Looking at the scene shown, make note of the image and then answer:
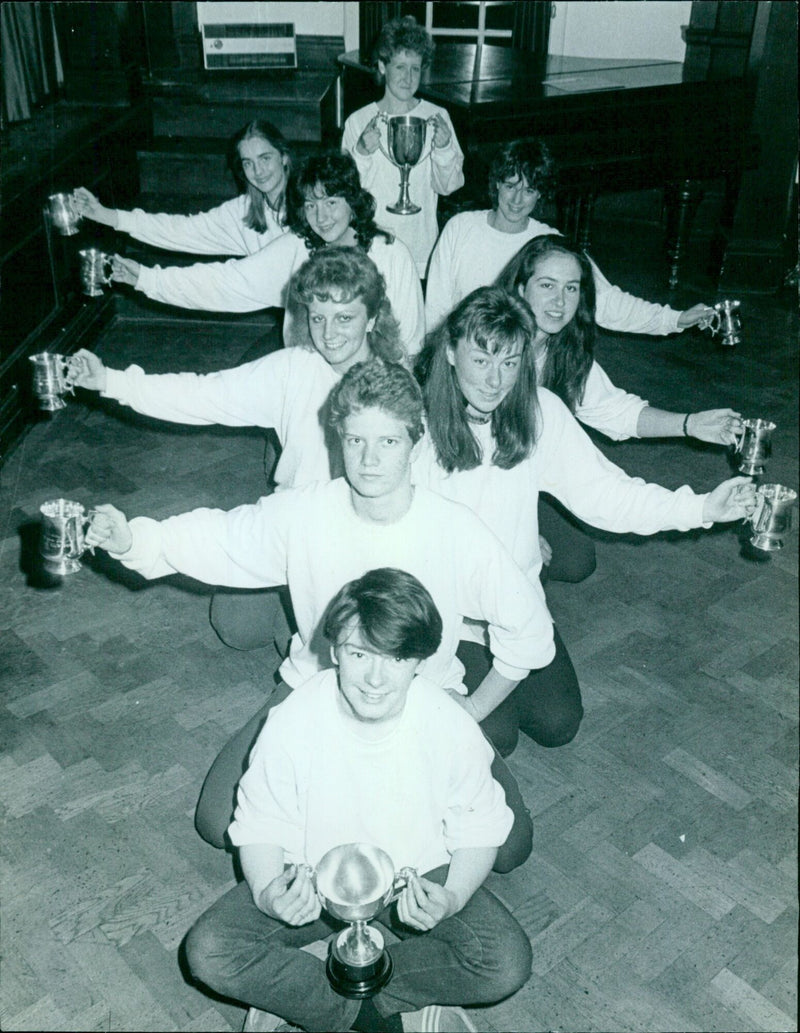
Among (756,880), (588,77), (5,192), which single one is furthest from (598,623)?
(588,77)

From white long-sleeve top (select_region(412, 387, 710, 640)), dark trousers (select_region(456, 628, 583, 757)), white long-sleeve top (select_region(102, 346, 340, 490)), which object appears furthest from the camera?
white long-sleeve top (select_region(102, 346, 340, 490))

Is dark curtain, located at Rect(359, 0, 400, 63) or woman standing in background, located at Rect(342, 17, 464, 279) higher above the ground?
dark curtain, located at Rect(359, 0, 400, 63)

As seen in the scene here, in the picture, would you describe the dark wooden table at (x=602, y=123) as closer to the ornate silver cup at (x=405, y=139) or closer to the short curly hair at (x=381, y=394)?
the ornate silver cup at (x=405, y=139)

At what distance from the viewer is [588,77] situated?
5723 mm

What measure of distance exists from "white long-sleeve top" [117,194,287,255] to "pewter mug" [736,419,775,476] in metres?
2.02

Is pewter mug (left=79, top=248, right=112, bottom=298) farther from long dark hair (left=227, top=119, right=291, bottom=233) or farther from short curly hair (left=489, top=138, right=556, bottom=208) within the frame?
short curly hair (left=489, top=138, right=556, bottom=208)

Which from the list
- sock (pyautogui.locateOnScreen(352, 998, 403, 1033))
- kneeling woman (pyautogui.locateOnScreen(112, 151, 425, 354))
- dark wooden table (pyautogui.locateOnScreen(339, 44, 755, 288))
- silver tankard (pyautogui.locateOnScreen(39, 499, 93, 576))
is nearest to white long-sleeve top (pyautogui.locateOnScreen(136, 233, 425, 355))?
kneeling woman (pyautogui.locateOnScreen(112, 151, 425, 354))

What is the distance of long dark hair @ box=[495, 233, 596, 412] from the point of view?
279cm

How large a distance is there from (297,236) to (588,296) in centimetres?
111

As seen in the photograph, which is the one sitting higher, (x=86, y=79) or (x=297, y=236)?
(x=86, y=79)

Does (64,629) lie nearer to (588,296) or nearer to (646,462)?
(588,296)

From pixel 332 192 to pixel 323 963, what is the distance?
7.55 feet

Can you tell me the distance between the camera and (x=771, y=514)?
7.38ft

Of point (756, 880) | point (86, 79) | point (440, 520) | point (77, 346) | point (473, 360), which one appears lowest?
point (756, 880)
